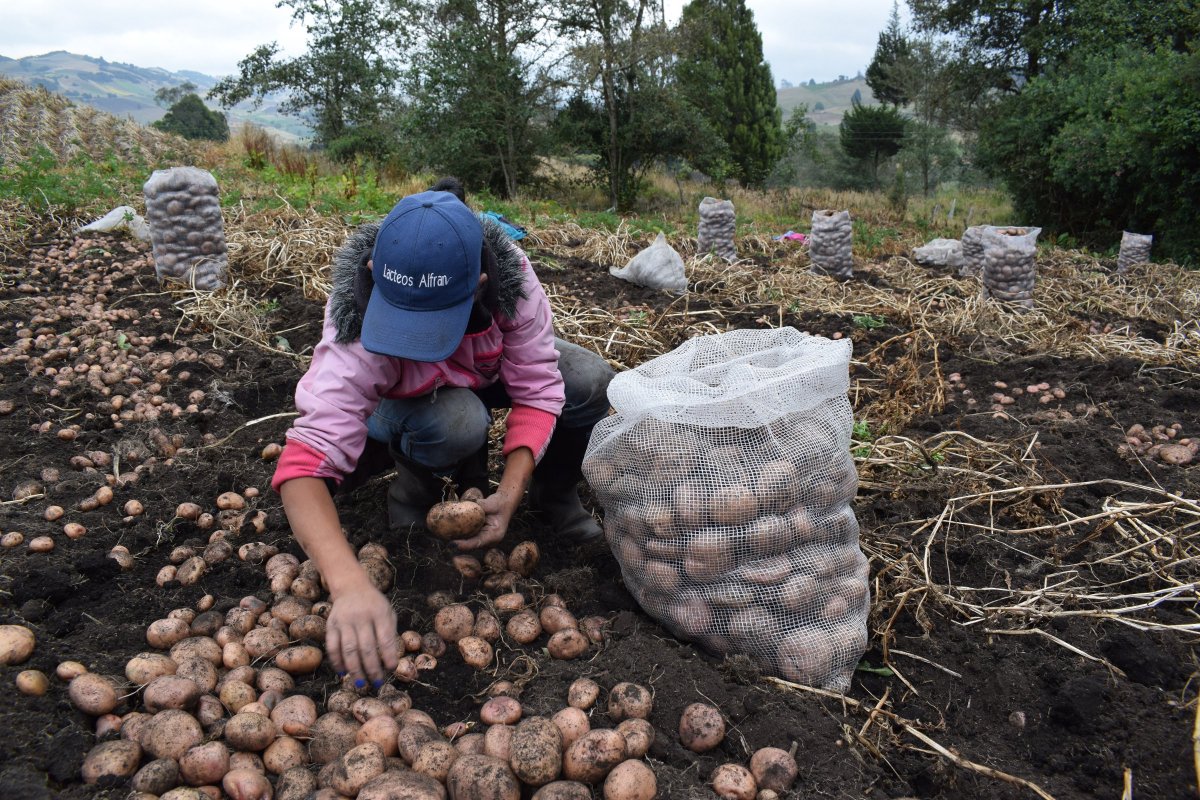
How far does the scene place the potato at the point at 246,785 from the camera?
128 cm

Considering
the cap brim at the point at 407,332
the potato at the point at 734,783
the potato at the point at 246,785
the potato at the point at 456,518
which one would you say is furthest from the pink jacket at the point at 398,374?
the potato at the point at 734,783

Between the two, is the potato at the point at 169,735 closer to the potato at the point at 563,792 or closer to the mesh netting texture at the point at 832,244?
the potato at the point at 563,792

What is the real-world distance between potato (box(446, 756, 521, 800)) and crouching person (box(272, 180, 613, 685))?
0.89 ft

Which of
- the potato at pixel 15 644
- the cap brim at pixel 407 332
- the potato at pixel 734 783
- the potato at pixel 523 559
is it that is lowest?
the potato at pixel 734 783

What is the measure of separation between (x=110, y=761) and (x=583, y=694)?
82cm

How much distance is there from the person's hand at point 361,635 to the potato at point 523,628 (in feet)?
0.97

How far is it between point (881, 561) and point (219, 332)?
3.09 metres

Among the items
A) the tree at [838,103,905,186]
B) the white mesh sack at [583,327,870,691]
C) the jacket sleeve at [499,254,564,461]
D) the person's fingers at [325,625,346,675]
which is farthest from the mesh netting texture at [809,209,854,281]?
the tree at [838,103,905,186]

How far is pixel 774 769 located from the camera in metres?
1.34

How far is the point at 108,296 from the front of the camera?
4.25 m

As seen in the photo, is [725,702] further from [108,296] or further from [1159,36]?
[1159,36]

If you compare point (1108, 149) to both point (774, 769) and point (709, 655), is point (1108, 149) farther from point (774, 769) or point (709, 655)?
point (774, 769)

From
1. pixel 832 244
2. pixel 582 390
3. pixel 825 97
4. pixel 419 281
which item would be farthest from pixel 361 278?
pixel 825 97

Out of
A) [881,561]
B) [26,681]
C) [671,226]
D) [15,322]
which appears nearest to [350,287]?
[26,681]
